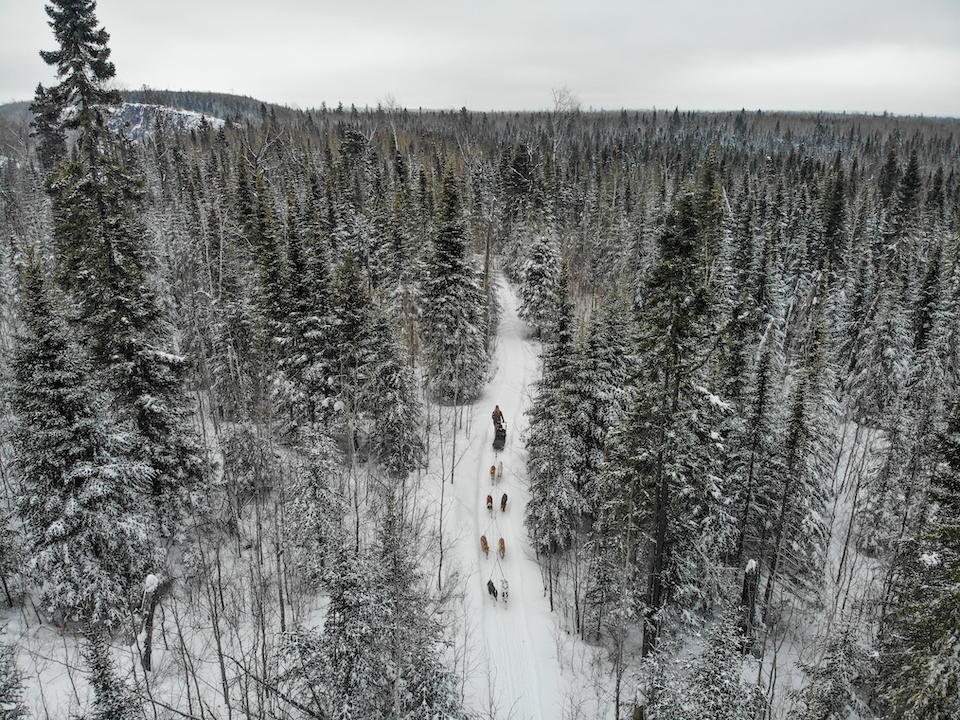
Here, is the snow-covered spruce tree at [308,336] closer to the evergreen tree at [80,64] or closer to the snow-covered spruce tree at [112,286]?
the snow-covered spruce tree at [112,286]

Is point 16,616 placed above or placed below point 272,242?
below

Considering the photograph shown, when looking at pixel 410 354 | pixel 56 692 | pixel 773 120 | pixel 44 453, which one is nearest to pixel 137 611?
pixel 56 692

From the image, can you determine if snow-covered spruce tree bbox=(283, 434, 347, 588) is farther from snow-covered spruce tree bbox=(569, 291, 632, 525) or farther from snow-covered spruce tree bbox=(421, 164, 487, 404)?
snow-covered spruce tree bbox=(421, 164, 487, 404)

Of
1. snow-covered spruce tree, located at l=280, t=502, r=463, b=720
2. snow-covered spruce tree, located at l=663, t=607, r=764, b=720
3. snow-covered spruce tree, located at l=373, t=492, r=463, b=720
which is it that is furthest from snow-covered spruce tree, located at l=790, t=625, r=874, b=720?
snow-covered spruce tree, located at l=280, t=502, r=463, b=720

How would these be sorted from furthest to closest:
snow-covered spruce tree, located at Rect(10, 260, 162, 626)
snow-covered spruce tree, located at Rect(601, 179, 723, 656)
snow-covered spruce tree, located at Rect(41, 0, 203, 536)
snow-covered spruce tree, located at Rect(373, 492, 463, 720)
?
snow-covered spruce tree, located at Rect(41, 0, 203, 536) < snow-covered spruce tree, located at Rect(10, 260, 162, 626) < snow-covered spruce tree, located at Rect(601, 179, 723, 656) < snow-covered spruce tree, located at Rect(373, 492, 463, 720)

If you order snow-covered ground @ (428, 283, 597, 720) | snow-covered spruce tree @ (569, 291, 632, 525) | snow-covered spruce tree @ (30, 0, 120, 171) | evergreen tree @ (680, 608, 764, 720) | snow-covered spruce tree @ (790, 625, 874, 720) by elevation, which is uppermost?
snow-covered spruce tree @ (30, 0, 120, 171)

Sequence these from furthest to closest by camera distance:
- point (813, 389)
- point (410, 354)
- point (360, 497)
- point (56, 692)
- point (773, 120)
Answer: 1. point (773, 120)
2. point (410, 354)
3. point (360, 497)
4. point (813, 389)
5. point (56, 692)

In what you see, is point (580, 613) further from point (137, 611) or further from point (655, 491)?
point (137, 611)
